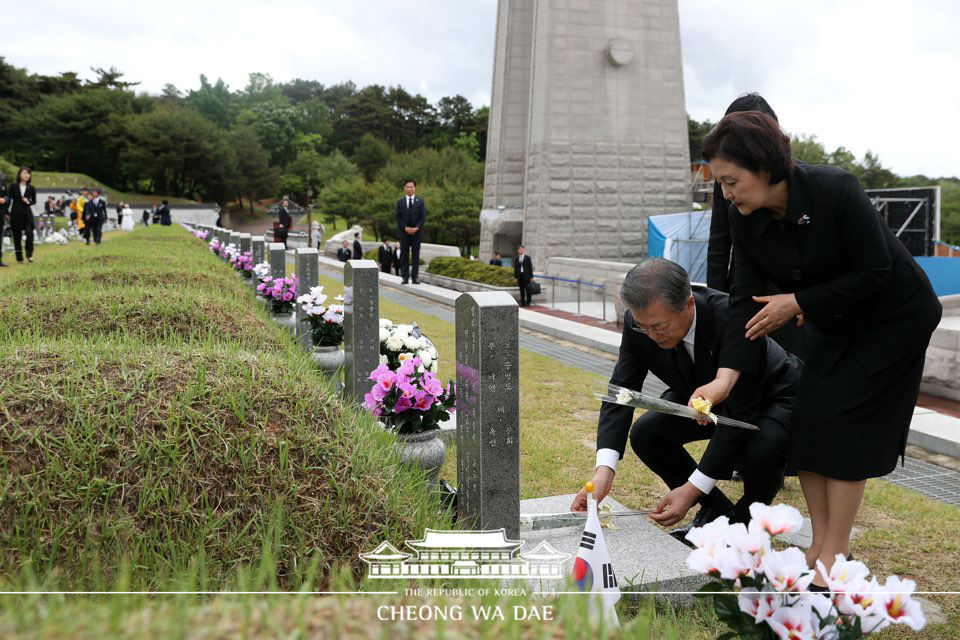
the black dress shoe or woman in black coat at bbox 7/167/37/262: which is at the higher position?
woman in black coat at bbox 7/167/37/262

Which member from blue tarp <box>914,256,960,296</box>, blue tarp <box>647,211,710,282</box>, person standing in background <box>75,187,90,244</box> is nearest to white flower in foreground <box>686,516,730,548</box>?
blue tarp <box>914,256,960,296</box>

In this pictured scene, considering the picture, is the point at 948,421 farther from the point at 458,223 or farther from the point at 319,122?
the point at 319,122

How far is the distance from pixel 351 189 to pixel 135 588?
51140mm

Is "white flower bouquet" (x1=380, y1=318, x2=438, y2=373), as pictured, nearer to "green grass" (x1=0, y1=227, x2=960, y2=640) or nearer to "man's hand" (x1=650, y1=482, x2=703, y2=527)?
"green grass" (x1=0, y1=227, x2=960, y2=640)

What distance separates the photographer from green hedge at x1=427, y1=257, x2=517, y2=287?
19.2 m

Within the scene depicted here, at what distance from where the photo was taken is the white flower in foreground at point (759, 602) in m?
1.47

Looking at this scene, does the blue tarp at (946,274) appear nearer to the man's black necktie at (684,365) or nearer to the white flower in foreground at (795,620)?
the man's black necktie at (684,365)

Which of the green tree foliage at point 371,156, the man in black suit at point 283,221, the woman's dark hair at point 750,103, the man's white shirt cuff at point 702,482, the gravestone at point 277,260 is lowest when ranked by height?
the man's white shirt cuff at point 702,482

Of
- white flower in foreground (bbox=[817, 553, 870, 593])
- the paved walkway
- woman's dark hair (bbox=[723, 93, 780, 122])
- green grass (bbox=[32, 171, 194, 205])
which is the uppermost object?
green grass (bbox=[32, 171, 194, 205])

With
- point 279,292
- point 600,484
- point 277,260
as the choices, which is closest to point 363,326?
point 600,484

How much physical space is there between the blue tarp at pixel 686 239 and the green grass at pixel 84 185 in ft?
166

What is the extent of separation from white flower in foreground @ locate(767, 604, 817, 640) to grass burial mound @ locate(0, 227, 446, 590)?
1.27 metres

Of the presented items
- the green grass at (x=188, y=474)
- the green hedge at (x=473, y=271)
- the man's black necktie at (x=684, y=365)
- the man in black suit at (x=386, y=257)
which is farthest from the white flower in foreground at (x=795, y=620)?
the man in black suit at (x=386, y=257)

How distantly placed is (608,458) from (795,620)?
5.11 feet
